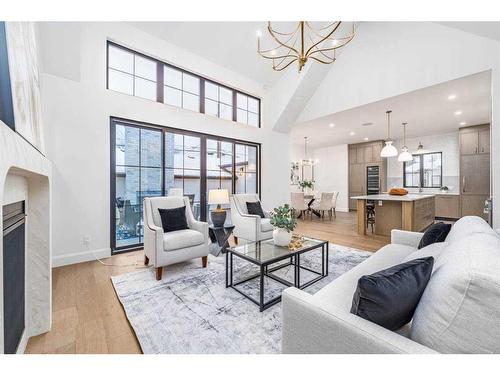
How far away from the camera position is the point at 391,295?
843mm

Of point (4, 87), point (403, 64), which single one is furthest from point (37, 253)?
point (403, 64)

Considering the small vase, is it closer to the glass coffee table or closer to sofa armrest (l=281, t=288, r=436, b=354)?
the glass coffee table

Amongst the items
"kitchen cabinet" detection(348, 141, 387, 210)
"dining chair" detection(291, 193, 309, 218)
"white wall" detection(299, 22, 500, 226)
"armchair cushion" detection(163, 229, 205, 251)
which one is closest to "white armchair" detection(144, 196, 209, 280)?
"armchair cushion" detection(163, 229, 205, 251)

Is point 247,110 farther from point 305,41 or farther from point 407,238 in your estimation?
point 407,238

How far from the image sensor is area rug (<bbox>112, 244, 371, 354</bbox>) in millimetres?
1469

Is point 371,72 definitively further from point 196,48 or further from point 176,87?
point 176,87

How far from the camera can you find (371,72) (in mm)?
4301

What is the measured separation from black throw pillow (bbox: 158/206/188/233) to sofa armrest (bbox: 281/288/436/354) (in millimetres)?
2145

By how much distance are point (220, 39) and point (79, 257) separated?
4.19 m

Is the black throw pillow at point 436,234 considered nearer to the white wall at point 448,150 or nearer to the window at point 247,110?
the window at point 247,110

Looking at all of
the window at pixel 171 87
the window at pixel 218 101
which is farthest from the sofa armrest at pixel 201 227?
the window at pixel 218 101

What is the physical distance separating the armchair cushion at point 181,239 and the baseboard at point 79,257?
51.2 inches

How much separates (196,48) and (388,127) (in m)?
5.16

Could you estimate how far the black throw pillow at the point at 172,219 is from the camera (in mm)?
2830
